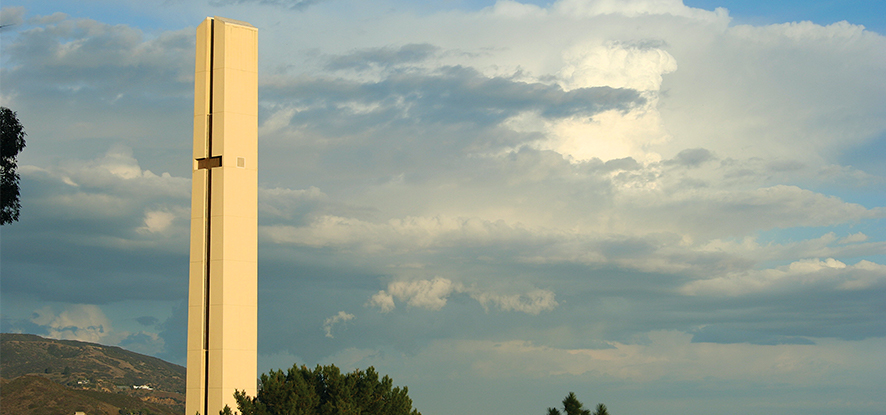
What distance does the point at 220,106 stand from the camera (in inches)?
1757

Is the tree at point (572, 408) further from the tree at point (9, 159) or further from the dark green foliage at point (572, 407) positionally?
the tree at point (9, 159)

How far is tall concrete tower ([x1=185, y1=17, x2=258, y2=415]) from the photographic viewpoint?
143 feet

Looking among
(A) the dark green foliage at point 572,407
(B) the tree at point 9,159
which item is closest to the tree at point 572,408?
(A) the dark green foliage at point 572,407

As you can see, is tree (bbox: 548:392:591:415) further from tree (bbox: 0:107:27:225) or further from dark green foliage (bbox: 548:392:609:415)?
tree (bbox: 0:107:27:225)

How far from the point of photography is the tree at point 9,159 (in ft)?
162

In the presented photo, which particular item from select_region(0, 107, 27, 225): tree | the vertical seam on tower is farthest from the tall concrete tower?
select_region(0, 107, 27, 225): tree

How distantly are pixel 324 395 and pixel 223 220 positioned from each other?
32.9ft

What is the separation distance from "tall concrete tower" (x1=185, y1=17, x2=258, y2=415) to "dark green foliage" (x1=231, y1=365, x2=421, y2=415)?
7.23ft

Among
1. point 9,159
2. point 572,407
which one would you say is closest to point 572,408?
point 572,407

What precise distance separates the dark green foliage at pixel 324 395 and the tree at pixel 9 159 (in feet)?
60.1

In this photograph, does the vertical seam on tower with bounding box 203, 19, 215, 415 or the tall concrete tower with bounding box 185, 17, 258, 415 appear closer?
the tall concrete tower with bounding box 185, 17, 258, 415

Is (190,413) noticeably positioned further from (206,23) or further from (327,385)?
(206,23)

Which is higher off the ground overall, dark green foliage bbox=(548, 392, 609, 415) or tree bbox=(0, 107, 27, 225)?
tree bbox=(0, 107, 27, 225)

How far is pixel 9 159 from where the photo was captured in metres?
49.9
